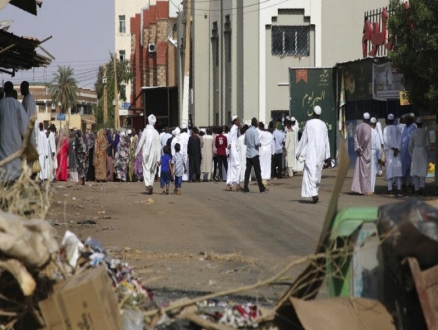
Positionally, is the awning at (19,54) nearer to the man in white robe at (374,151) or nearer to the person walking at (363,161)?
the person walking at (363,161)

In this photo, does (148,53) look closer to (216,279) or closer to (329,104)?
(329,104)

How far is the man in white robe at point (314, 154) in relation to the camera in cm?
1989

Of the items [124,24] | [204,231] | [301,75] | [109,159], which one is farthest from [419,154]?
[124,24]

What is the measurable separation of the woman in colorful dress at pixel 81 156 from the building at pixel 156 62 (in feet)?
90.5

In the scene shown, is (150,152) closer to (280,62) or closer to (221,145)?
(221,145)

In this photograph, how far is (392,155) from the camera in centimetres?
2439

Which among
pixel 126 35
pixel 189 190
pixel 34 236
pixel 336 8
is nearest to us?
pixel 34 236

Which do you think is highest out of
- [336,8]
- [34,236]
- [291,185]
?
[336,8]

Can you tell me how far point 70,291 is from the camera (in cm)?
575

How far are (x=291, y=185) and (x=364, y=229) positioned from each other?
905 inches

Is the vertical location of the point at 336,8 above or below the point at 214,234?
above

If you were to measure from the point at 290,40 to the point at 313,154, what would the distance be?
21.5 m

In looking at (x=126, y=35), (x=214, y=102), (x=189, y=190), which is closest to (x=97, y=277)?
(x=189, y=190)

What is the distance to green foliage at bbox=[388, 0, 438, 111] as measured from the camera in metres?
22.0
